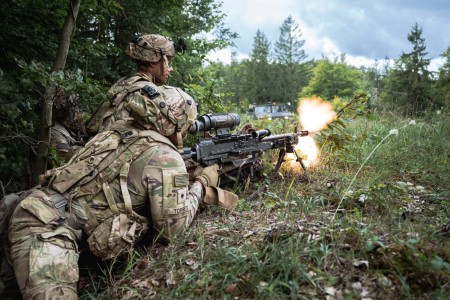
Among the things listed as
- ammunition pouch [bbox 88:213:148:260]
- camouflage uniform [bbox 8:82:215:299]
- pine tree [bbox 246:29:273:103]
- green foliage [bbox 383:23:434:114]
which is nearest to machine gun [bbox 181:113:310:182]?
camouflage uniform [bbox 8:82:215:299]

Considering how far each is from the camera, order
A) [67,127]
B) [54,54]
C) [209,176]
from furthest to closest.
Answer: [67,127] → [54,54] → [209,176]

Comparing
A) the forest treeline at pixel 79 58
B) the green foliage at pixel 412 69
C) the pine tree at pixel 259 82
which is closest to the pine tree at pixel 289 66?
the pine tree at pixel 259 82

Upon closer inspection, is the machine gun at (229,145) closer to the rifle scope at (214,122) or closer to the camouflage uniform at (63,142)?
the rifle scope at (214,122)

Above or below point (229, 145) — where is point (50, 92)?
above

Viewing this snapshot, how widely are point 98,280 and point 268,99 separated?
45.7 meters

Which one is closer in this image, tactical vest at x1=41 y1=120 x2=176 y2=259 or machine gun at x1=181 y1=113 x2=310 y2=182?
tactical vest at x1=41 y1=120 x2=176 y2=259

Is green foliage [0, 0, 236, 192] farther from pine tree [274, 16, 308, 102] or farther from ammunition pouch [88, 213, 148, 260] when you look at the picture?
pine tree [274, 16, 308, 102]

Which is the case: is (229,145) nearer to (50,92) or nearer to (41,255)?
(50,92)

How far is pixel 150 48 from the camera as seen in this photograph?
4.12m

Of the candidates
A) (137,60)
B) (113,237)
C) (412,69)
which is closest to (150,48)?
(137,60)

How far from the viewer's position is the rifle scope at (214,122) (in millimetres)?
4039

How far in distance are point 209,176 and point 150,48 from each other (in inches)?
66.1

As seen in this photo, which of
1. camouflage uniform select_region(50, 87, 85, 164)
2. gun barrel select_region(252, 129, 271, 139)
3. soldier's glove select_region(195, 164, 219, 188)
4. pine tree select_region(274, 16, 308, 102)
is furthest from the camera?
pine tree select_region(274, 16, 308, 102)

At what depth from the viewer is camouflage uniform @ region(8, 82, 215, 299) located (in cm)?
261
